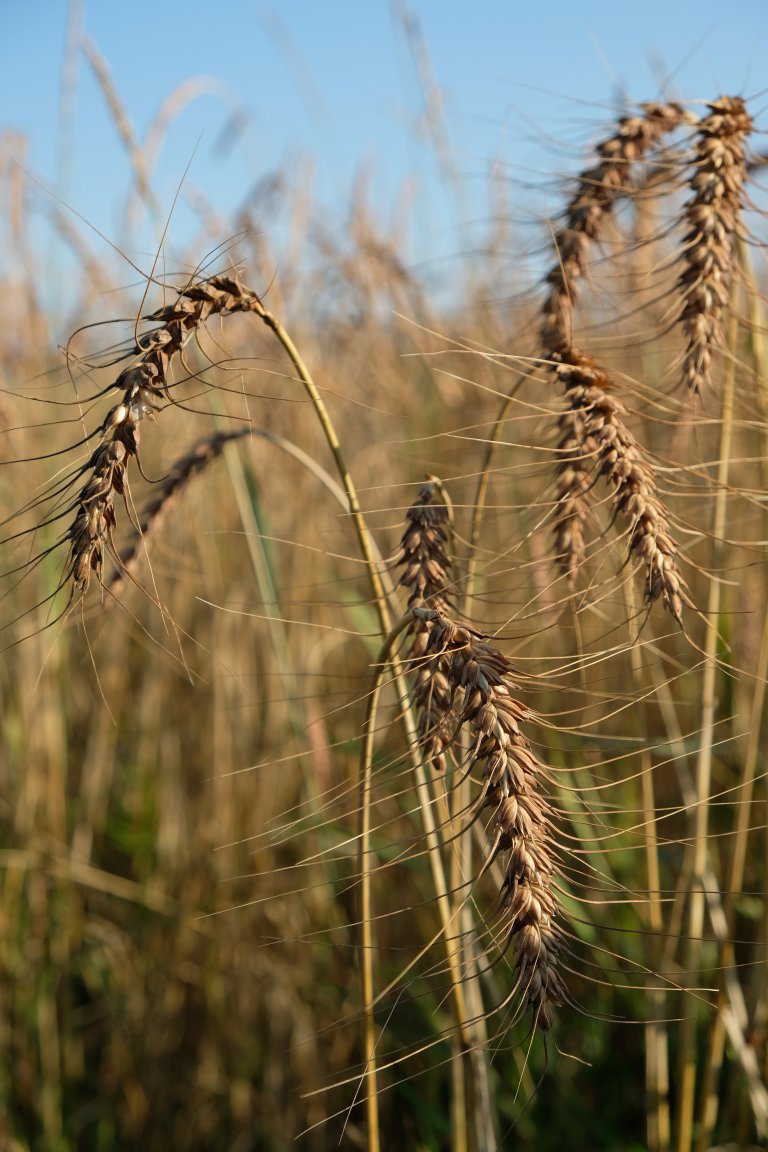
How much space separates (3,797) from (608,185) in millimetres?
1910

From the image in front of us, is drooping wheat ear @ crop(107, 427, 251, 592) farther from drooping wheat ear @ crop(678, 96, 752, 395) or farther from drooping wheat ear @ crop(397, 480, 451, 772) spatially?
drooping wheat ear @ crop(678, 96, 752, 395)

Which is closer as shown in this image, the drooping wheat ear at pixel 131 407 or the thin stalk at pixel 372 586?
the drooping wheat ear at pixel 131 407

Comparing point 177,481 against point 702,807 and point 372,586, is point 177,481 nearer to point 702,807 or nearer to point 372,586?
point 372,586

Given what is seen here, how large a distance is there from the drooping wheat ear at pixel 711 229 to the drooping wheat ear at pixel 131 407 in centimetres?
44

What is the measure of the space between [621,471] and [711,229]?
35cm

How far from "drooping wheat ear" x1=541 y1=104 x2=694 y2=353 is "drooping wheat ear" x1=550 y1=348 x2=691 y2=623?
0.20 m

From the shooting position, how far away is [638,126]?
1.09m

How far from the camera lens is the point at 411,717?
3.05 ft

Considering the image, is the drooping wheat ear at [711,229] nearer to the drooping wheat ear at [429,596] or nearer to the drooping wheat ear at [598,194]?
the drooping wheat ear at [598,194]

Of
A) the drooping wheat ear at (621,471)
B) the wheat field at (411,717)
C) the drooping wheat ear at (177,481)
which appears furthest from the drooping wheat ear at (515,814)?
the drooping wheat ear at (177,481)

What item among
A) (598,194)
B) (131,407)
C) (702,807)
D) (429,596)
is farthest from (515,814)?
(598,194)

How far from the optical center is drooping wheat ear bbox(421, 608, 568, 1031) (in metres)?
0.61

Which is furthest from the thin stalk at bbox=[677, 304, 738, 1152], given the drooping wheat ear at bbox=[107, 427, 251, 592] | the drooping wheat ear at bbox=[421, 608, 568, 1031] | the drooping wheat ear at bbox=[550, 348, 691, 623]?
the drooping wheat ear at bbox=[107, 427, 251, 592]

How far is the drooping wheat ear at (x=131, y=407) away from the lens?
0.67 m
